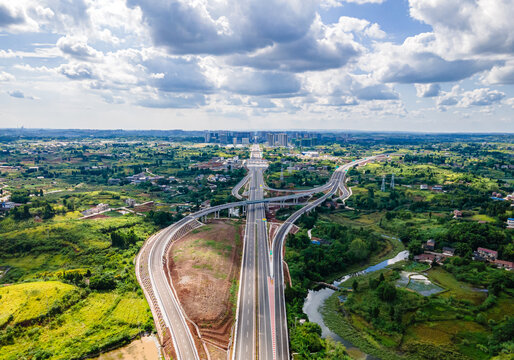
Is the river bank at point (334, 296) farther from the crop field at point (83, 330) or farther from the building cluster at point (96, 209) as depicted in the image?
the building cluster at point (96, 209)

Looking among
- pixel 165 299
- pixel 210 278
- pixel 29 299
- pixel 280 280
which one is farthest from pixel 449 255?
pixel 29 299

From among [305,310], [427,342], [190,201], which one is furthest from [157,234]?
[427,342]

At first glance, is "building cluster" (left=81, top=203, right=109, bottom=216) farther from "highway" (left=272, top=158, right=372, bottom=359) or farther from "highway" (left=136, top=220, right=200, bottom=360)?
"highway" (left=272, top=158, right=372, bottom=359)

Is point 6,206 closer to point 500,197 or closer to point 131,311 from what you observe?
point 131,311

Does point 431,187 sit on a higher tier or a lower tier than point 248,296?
higher

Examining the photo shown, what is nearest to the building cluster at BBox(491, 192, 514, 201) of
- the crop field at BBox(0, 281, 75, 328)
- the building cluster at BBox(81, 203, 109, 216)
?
the crop field at BBox(0, 281, 75, 328)

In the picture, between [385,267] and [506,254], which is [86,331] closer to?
[385,267]

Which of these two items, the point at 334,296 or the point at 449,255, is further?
the point at 449,255
